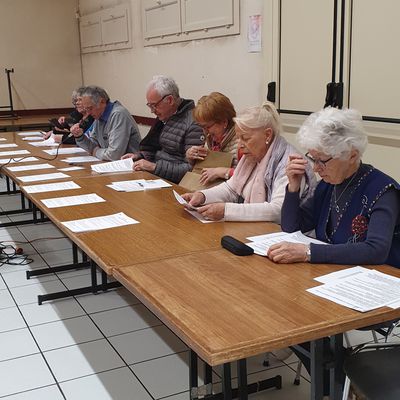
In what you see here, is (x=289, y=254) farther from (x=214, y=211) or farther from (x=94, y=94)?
(x=94, y=94)

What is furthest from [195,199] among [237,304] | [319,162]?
[237,304]

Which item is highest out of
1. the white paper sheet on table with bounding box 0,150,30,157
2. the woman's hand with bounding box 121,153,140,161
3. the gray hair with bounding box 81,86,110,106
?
the gray hair with bounding box 81,86,110,106

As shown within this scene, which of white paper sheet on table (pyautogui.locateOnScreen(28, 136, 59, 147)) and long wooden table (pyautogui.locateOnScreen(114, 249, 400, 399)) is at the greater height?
white paper sheet on table (pyautogui.locateOnScreen(28, 136, 59, 147))

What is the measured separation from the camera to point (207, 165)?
132 inches

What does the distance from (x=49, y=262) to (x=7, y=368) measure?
1.61m

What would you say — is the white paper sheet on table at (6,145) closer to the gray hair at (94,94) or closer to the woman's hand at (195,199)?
the gray hair at (94,94)

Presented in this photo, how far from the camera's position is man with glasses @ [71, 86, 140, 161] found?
14.8ft

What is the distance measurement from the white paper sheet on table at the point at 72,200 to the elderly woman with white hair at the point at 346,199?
1.26 metres

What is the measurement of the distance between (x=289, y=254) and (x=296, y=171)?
447 millimetres

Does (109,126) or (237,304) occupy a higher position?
(109,126)

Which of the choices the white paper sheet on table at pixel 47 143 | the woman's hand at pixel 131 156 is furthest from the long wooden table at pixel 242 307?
the white paper sheet on table at pixel 47 143

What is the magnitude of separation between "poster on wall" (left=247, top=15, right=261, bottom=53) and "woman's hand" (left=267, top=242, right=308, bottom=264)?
279 centimetres

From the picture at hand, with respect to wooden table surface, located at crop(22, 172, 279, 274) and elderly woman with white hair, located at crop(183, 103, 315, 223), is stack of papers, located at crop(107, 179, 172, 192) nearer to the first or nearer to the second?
wooden table surface, located at crop(22, 172, 279, 274)

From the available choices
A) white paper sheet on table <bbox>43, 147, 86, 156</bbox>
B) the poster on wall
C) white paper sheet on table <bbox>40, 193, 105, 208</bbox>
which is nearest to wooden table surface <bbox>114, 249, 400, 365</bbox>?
white paper sheet on table <bbox>40, 193, 105, 208</bbox>
